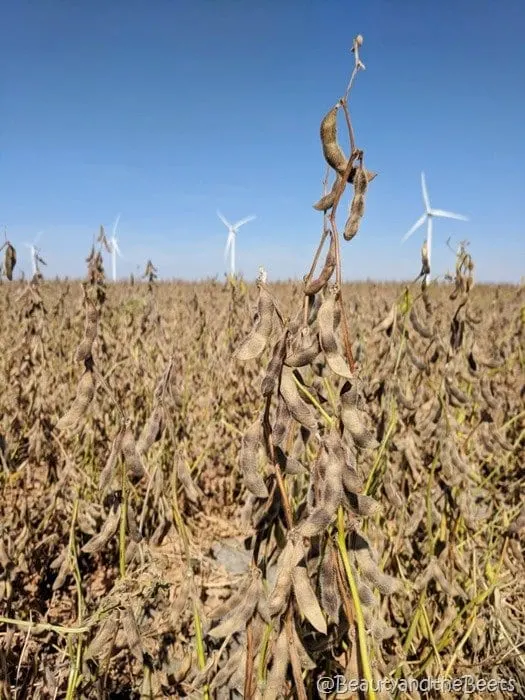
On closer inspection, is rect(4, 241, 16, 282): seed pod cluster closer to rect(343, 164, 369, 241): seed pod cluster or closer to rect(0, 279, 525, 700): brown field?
rect(0, 279, 525, 700): brown field

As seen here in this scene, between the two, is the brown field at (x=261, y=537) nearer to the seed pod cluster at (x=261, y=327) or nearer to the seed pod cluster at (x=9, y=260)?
the seed pod cluster at (x=261, y=327)

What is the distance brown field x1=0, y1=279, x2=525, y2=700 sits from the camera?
1127 mm

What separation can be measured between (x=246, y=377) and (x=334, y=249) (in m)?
3.49

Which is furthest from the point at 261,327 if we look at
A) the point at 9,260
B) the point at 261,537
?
the point at 9,260

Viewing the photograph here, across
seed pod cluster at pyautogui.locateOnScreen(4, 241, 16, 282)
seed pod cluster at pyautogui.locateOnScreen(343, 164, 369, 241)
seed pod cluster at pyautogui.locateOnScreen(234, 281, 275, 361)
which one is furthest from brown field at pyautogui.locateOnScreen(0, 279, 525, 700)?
seed pod cluster at pyautogui.locateOnScreen(4, 241, 16, 282)

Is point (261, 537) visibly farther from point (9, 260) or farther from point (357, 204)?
point (9, 260)

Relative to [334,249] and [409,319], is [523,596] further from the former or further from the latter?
[334,249]

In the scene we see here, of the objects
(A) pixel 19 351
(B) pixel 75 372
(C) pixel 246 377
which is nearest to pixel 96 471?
(A) pixel 19 351

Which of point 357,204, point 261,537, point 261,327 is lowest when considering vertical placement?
point 261,537

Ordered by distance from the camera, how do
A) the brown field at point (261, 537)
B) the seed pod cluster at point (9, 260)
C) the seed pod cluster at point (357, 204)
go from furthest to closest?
the seed pod cluster at point (9, 260)
the brown field at point (261, 537)
the seed pod cluster at point (357, 204)

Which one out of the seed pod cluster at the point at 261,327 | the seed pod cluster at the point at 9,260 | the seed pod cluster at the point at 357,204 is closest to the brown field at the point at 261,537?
the seed pod cluster at the point at 261,327

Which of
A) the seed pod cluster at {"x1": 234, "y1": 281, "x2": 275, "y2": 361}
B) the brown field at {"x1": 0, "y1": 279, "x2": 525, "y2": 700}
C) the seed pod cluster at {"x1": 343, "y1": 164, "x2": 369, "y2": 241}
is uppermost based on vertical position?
the seed pod cluster at {"x1": 343, "y1": 164, "x2": 369, "y2": 241}

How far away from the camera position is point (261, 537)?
1.15 metres

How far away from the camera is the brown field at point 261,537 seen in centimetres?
113
